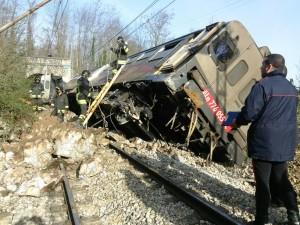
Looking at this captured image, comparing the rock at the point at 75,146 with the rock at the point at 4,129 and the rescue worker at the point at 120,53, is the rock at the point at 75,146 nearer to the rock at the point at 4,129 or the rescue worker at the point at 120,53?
the rock at the point at 4,129

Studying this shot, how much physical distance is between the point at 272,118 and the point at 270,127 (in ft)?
0.30

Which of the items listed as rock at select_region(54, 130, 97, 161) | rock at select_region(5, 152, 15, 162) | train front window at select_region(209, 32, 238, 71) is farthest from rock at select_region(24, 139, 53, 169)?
train front window at select_region(209, 32, 238, 71)

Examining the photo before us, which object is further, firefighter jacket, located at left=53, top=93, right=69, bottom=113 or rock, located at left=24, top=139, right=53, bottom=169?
firefighter jacket, located at left=53, top=93, right=69, bottom=113

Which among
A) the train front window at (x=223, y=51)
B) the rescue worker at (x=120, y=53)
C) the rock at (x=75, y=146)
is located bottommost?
the rock at (x=75, y=146)

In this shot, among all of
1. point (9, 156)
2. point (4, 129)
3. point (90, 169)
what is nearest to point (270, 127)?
point (90, 169)

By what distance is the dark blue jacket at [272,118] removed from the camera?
4441 mm

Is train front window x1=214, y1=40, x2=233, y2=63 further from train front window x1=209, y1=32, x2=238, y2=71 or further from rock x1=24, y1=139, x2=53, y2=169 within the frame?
rock x1=24, y1=139, x2=53, y2=169

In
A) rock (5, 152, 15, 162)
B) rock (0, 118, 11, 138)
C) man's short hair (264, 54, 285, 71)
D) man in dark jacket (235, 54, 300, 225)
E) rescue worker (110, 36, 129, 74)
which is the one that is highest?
rescue worker (110, 36, 129, 74)

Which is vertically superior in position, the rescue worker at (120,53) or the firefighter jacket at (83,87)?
the rescue worker at (120,53)

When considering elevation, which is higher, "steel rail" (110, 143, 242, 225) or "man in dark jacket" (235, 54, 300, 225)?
"man in dark jacket" (235, 54, 300, 225)

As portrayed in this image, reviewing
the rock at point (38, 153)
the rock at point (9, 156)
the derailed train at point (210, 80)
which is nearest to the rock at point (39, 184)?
the rock at point (38, 153)

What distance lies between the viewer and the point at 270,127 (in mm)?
4445

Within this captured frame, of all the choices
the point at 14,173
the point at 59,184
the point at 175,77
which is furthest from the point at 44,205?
the point at 175,77

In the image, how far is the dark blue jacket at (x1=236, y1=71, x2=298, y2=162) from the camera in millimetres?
4441
